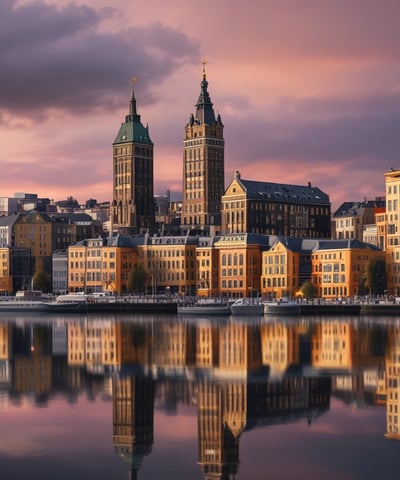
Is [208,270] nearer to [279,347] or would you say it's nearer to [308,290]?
[308,290]

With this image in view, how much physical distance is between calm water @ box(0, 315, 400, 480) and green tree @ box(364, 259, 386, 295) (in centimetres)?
8286

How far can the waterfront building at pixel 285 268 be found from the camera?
580 ft

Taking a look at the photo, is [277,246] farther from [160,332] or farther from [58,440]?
[58,440]

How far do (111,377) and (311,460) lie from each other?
23475 millimetres

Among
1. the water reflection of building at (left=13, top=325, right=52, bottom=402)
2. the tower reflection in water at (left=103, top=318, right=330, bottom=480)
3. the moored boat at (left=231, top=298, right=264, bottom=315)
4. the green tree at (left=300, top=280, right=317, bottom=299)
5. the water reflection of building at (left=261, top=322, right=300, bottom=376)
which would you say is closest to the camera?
the tower reflection in water at (left=103, top=318, right=330, bottom=480)

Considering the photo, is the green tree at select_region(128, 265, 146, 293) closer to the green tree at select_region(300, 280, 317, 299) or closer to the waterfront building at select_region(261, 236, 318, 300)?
the waterfront building at select_region(261, 236, 318, 300)

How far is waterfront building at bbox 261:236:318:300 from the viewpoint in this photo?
177 metres

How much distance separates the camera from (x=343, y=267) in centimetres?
17088

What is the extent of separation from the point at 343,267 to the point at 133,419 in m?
129

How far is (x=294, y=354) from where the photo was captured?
72.3 meters

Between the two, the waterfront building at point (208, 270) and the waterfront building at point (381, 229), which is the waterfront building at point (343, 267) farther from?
the waterfront building at point (208, 270)

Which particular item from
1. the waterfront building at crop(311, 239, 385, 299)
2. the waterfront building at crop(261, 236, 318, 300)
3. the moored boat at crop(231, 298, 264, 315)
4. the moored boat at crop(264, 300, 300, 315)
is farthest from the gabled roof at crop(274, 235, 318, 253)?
the moored boat at crop(264, 300, 300, 315)

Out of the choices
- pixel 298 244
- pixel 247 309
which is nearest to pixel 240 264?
pixel 298 244

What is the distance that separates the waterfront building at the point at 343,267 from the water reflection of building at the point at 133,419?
116 metres
